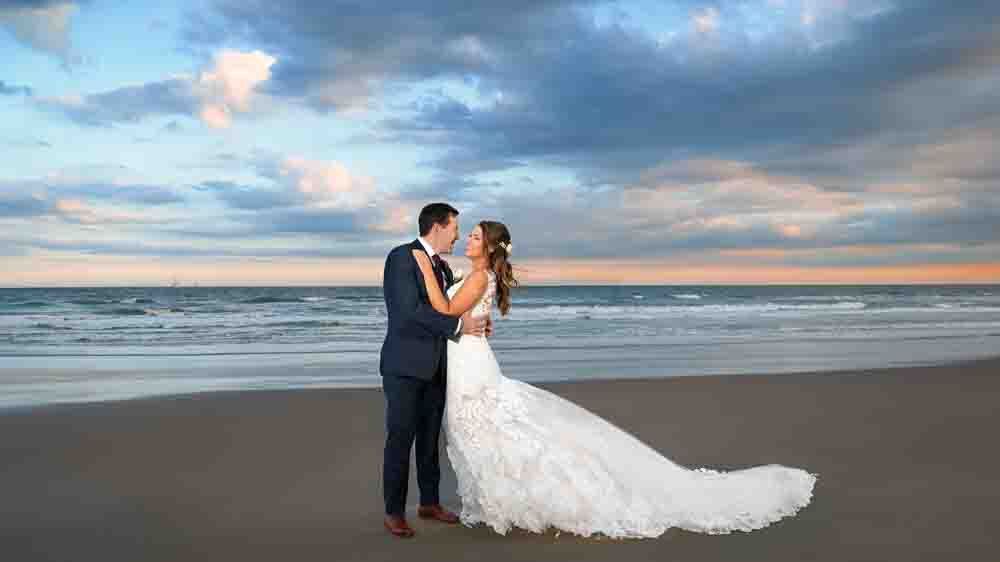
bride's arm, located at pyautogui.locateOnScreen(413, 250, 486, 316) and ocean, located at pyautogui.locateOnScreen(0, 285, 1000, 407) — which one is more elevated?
bride's arm, located at pyautogui.locateOnScreen(413, 250, 486, 316)

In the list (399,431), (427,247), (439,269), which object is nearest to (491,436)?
(399,431)

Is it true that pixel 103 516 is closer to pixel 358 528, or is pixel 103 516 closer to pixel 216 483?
pixel 216 483

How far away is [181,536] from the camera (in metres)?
5.70

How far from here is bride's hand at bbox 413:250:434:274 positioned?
5.51 metres

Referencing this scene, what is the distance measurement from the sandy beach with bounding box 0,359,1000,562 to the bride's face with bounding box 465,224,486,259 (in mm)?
1754

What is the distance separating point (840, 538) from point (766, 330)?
22981mm

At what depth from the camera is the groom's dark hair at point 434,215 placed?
5.58 metres

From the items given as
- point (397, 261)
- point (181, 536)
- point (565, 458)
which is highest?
point (397, 261)

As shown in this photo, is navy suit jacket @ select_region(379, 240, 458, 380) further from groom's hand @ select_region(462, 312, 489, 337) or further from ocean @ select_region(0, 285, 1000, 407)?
ocean @ select_region(0, 285, 1000, 407)

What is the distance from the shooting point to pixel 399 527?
5.53 m

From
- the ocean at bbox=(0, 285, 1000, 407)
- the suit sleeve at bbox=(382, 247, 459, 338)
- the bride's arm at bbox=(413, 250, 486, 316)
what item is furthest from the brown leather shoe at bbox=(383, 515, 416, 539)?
the ocean at bbox=(0, 285, 1000, 407)

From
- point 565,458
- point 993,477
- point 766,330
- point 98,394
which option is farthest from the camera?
point 766,330

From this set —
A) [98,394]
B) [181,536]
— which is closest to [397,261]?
[181,536]

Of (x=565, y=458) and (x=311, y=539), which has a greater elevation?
(x=565, y=458)
